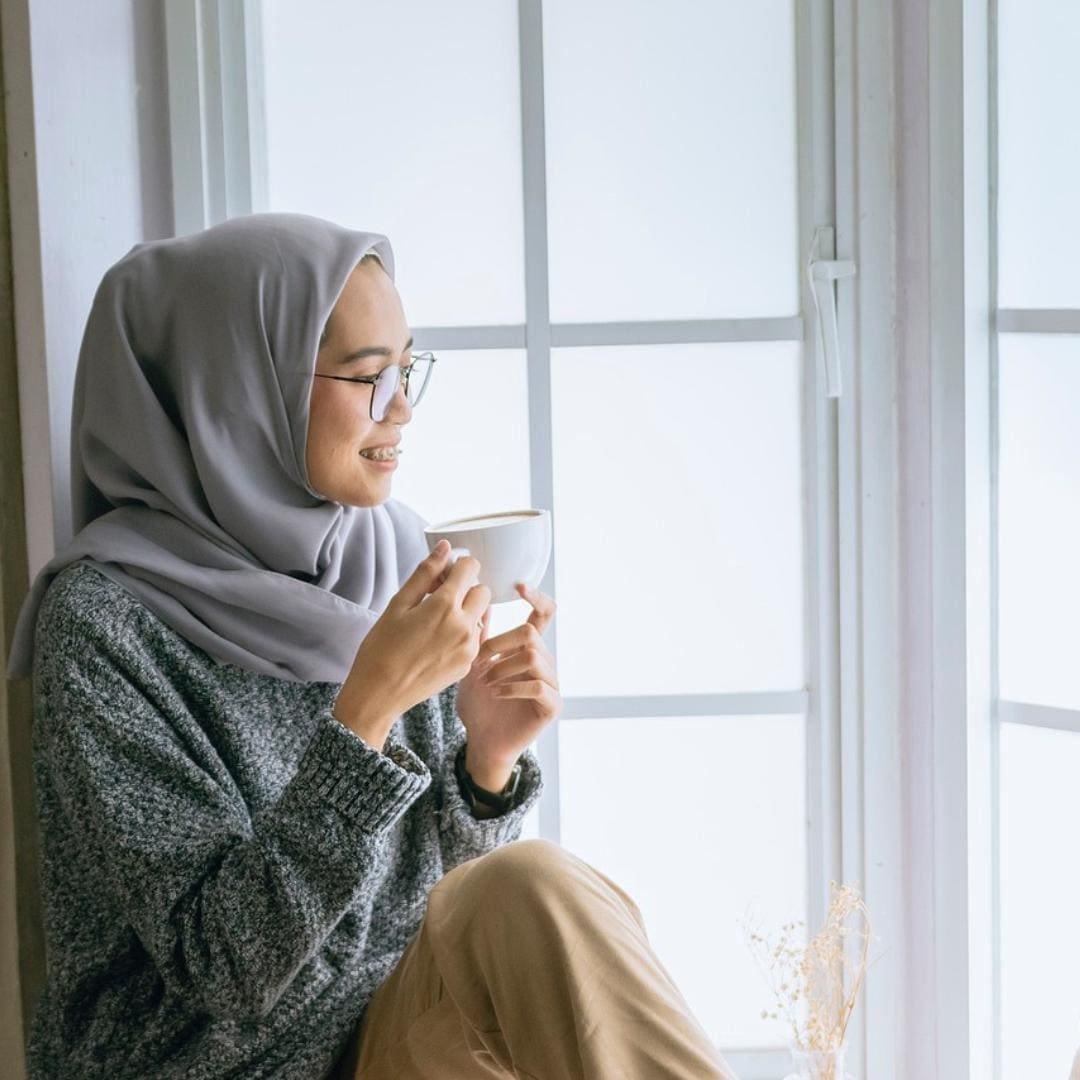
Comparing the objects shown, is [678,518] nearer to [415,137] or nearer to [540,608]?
[540,608]

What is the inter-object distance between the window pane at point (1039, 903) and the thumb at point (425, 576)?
2.63ft

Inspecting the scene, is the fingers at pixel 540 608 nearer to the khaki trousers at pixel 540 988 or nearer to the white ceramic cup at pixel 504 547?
the white ceramic cup at pixel 504 547

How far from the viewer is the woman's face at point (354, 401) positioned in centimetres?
141

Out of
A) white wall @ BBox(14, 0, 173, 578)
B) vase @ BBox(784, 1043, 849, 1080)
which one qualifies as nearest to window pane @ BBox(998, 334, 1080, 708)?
vase @ BBox(784, 1043, 849, 1080)

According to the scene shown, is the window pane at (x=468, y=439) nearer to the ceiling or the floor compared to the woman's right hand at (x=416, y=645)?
nearer to the ceiling

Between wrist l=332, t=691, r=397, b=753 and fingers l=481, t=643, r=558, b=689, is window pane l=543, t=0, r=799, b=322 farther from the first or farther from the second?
wrist l=332, t=691, r=397, b=753

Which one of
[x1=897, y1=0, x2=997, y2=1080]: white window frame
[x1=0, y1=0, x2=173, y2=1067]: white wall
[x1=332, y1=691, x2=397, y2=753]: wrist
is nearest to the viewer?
[x1=332, y1=691, x2=397, y2=753]: wrist

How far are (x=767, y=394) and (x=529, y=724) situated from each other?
0.54 metres

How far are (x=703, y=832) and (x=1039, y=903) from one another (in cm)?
41

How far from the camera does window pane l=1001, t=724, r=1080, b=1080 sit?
1682 millimetres

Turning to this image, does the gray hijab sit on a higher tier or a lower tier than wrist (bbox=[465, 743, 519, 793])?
higher

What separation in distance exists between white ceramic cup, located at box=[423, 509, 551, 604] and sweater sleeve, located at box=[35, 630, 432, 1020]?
180mm

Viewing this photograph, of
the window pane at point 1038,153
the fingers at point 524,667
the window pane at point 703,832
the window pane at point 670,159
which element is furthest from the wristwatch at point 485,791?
the window pane at point 1038,153

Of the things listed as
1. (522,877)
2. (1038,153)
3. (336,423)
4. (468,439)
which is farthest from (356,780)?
(1038,153)
